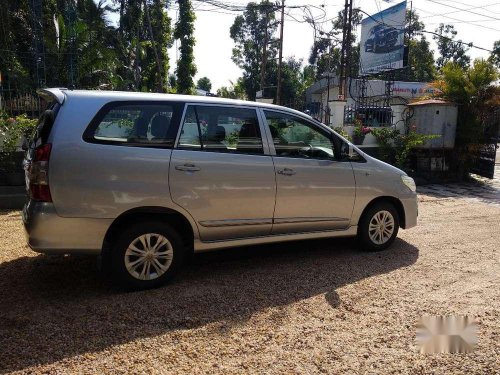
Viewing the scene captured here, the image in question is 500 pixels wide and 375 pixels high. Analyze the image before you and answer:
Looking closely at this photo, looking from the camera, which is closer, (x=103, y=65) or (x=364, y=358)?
(x=364, y=358)

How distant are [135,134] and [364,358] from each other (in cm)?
257

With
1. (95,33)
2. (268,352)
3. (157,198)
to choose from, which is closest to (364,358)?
(268,352)

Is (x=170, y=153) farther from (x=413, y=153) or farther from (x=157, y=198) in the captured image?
(x=413, y=153)

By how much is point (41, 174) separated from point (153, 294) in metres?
1.38

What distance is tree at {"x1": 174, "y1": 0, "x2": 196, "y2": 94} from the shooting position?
29.8 meters

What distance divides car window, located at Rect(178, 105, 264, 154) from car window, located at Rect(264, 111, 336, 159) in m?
0.21

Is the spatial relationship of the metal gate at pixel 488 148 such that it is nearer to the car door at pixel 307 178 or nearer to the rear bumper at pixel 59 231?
the car door at pixel 307 178

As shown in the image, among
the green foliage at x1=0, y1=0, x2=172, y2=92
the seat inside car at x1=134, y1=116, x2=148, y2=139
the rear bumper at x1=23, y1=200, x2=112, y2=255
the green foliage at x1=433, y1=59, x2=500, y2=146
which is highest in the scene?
the green foliage at x1=0, y1=0, x2=172, y2=92

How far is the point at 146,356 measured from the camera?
2.87 m

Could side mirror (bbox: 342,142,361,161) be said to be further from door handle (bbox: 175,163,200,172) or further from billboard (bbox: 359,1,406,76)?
billboard (bbox: 359,1,406,76)

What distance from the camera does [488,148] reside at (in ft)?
38.6

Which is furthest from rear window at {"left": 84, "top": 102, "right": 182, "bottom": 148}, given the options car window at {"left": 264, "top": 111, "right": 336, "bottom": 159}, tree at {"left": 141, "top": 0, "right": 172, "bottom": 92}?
tree at {"left": 141, "top": 0, "right": 172, "bottom": 92}

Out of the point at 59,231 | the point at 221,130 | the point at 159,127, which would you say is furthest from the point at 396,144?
the point at 59,231

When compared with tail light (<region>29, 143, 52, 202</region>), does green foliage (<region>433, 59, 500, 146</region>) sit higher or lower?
higher
